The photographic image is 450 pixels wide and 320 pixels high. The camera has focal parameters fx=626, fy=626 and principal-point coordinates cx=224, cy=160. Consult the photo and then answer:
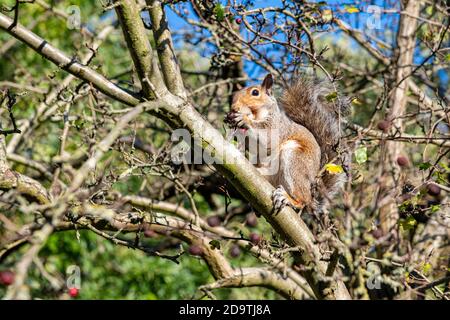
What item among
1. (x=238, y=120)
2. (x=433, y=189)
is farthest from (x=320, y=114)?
(x=433, y=189)

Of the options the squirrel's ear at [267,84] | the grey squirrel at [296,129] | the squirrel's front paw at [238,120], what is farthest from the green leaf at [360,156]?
the squirrel's ear at [267,84]

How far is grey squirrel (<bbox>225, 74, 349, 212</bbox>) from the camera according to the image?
3.38 metres

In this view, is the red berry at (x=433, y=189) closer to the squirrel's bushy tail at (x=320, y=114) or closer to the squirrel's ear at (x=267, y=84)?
the squirrel's bushy tail at (x=320, y=114)

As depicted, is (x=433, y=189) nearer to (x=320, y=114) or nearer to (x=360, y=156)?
(x=360, y=156)

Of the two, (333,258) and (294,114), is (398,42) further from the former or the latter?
(333,258)

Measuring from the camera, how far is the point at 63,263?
5957mm

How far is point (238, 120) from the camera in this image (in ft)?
11.1

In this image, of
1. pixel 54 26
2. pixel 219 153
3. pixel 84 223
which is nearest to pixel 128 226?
pixel 84 223

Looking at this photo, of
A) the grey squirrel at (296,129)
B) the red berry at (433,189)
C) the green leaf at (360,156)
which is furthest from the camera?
the grey squirrel at (296,129)

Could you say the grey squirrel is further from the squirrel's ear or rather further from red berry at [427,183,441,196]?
red berry at [427,183,441,196]

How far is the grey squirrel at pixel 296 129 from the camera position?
11.1 feet

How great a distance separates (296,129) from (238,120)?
411 millimetres

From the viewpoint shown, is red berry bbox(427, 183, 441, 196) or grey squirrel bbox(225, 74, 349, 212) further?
grey squirrel bbox(225, 74, 349, 212)

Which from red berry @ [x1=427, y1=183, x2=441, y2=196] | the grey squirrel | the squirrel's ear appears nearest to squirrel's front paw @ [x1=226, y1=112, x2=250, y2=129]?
the grey squirrel
